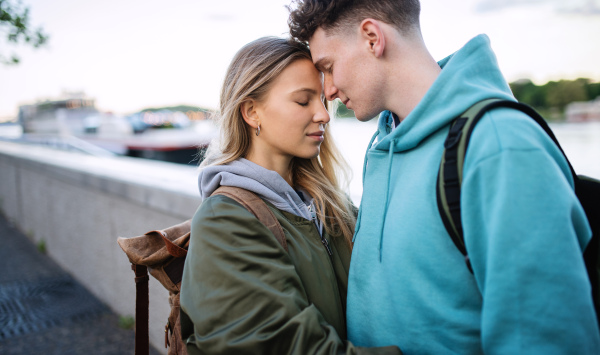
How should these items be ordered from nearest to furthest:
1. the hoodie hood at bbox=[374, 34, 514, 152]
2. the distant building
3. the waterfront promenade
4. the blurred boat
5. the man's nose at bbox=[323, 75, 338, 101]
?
1. the hoodie hood at bbox=[374, 34, 514, 152]
2. the man's nose at bbox=[323, 75, 338, 101]
3. the distant building
4. the waterfront promenade
5. the blurred boat

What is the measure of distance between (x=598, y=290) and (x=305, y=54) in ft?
4.62

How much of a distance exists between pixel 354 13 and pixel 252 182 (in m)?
0.77

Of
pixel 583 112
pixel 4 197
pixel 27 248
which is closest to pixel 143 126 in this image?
pixel 4 197

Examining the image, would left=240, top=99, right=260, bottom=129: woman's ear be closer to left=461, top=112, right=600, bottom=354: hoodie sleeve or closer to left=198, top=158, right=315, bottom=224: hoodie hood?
left=198, top=158, right=315, bottom=224: hoodie hood

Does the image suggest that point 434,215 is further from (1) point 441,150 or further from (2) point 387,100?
(2) point 387,100

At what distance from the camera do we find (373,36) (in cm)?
162

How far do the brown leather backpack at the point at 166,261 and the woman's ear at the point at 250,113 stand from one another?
1.31ft

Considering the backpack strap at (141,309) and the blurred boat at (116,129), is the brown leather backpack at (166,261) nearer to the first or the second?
the backpack strap at (141,309)

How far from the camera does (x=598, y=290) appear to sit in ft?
3.87

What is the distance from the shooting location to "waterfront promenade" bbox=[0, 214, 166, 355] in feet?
12.3

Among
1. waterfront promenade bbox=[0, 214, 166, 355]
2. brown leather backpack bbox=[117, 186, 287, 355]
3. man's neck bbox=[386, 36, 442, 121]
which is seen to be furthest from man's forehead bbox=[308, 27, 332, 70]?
waterfront promenade bbox=[0, 214, 166, 355]

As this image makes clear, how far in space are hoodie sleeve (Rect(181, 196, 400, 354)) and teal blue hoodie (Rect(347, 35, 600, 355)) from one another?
197mm

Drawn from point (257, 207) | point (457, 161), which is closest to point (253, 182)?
point (257, 207)

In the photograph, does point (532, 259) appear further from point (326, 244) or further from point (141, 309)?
point (141, 309)
